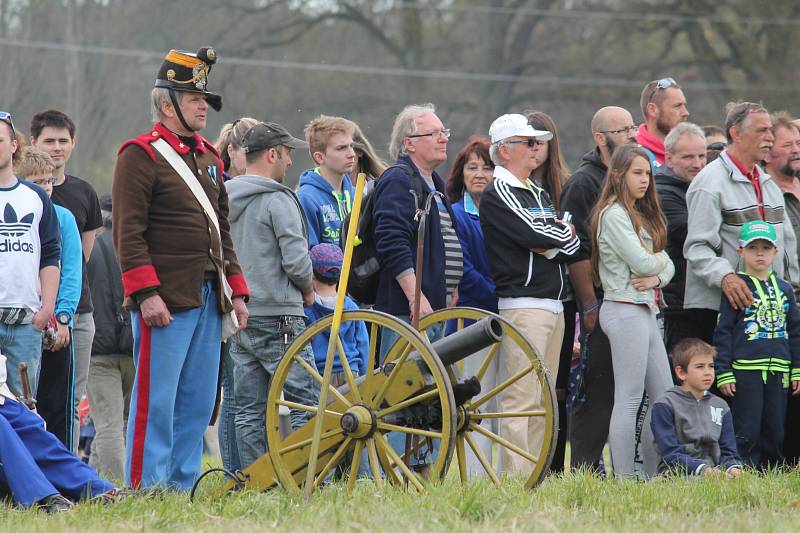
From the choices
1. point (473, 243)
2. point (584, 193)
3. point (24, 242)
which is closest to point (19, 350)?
point (24, 242)

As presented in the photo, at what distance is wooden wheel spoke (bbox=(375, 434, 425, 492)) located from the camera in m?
5.79

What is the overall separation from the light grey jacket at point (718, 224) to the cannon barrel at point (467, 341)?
2625 mm

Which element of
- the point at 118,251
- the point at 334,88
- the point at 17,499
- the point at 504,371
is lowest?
the point at 17,499

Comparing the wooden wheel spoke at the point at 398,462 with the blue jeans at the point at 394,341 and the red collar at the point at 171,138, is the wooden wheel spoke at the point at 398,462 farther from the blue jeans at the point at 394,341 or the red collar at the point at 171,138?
A: the red collar at the point at 171,138

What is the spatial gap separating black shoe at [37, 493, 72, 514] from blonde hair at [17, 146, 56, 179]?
8.23ft

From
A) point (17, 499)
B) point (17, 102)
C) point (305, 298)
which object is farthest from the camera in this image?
point (17, 102)

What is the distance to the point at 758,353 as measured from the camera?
318 inches

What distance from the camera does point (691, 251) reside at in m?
8.35

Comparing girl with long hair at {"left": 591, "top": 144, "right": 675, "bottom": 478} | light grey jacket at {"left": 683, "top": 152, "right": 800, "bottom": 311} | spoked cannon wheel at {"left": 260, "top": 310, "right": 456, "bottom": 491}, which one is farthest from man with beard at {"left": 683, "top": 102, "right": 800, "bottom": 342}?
spoked cannon wheel at {"left": 260, "top": 310, "right": 456, "bottom": 491}

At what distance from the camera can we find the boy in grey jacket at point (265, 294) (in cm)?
742

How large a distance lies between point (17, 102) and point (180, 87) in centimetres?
1694

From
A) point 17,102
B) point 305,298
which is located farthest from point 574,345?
point 17,102

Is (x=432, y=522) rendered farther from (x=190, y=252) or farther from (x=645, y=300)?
(x=645, y=300)

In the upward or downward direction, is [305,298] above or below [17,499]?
above
